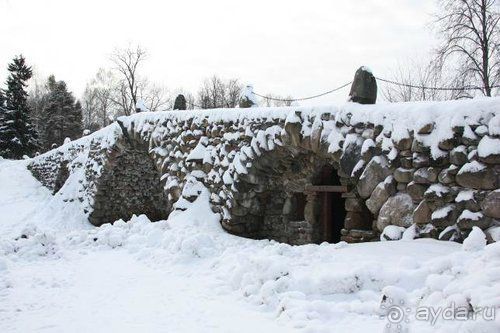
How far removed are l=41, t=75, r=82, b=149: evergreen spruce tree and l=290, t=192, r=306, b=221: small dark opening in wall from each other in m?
33.0

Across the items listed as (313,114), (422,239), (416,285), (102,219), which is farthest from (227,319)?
(102,219)

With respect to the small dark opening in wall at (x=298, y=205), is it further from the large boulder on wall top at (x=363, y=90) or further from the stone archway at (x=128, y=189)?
the stone archway at (x=128, y=189)

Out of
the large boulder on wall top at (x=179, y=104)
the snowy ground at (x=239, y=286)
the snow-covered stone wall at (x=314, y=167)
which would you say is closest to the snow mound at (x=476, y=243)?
the snowy ground at (x=239, y=286)

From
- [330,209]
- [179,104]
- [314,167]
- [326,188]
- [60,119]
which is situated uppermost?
[60,119]

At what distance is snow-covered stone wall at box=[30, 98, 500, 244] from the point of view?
4.51 meters

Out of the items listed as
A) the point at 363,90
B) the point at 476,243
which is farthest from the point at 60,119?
the point at 476,243

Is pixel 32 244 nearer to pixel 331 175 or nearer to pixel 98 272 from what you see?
pixel 98 272

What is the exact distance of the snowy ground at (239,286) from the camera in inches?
→ 122

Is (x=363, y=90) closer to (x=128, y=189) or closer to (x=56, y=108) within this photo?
(x=128, y=189)

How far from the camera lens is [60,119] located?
3628 cm

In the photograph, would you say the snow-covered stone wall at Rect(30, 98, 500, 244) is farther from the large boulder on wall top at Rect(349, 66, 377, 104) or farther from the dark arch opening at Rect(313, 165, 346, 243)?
the large boulder on wall top at Rect(349, 66, 377, 104)

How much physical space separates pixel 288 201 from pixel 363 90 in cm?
228

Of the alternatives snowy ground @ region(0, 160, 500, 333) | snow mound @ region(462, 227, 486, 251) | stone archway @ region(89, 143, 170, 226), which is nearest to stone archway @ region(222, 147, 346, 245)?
snowy ground @ region(0, 160, 500, 333)

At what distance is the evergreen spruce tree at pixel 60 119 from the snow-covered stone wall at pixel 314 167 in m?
26.8
